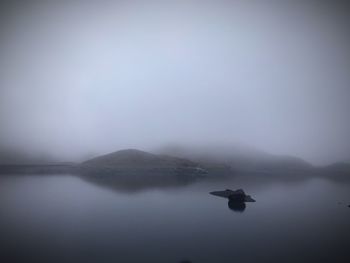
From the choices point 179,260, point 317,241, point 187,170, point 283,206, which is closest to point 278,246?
point 317,241

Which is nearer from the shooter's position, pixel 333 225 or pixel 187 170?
pixel 333 225

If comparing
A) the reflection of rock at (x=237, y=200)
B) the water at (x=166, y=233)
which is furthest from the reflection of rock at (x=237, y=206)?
the water at (x=166, y=233)

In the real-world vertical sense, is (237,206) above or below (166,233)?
above

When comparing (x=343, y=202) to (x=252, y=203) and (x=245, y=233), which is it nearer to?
(x=252, y=203)

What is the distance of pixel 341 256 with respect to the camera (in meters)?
27.2

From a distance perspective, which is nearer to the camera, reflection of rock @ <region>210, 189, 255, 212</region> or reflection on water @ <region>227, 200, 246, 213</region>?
reflection on water @ <region>227, 200, 246, 213</region>

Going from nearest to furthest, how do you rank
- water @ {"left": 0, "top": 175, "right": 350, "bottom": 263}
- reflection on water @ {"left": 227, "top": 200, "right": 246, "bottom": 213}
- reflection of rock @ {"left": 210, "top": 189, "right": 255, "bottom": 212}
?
water @ {"left": 0, "top": 175, "right": 350, "bottom": 263}, reflection on water @ {"left": 227, "top": 200, "right": 246, "bottom": 213}, reflection of rock @ {"left": 210, "top": 189, "right": 255, "bottom": 212}

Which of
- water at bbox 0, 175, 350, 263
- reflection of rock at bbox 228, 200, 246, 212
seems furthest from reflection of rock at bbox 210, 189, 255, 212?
water at bbox 0, 175, 350, 263

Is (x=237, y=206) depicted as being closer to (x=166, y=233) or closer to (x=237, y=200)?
(x=237, y=200)

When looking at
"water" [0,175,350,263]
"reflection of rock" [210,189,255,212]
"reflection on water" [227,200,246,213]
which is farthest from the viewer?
"reflection of rock" [210,189,255,212]

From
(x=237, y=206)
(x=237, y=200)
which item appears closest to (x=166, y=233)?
(x=237, y=206)

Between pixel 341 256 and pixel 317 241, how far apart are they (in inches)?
247

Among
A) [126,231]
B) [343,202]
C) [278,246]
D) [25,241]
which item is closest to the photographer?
[25,241]

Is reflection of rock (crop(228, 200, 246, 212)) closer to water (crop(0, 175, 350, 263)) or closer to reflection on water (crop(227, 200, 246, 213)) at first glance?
reflection on water (crop(227, 200, 246, 213))
